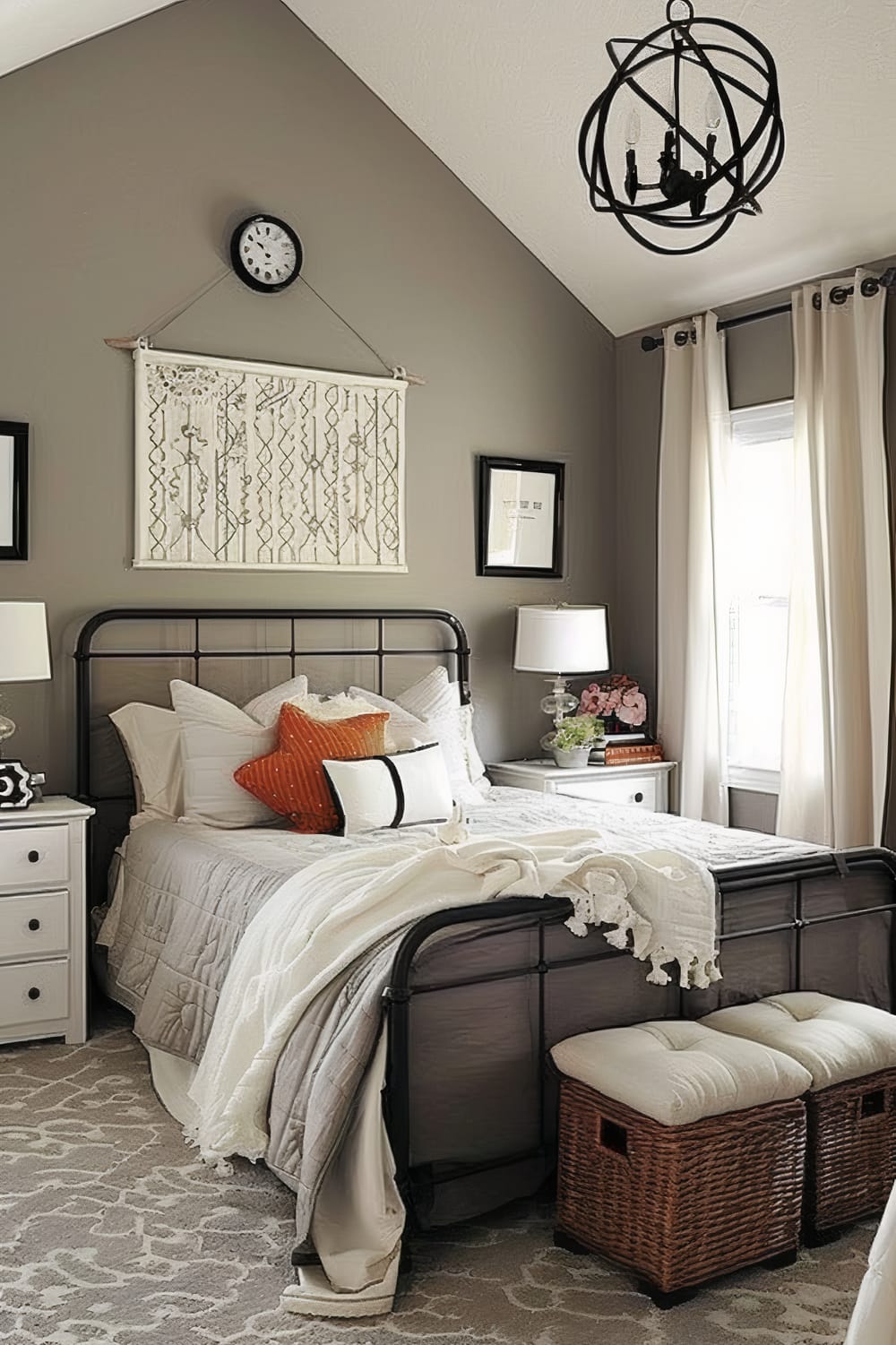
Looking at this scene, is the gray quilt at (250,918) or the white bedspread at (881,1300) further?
the gray quilt at (250,918)

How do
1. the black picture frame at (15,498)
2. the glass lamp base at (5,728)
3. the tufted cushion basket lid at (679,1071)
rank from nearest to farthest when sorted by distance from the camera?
the tufted cushion basket lid at (679,1071), the glass lamp base at (5,728), the black picture frame at (15,498)

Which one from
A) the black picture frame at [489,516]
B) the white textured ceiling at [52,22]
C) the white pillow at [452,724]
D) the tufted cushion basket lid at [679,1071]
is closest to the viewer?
the tufted cushion basket lid at [679,1071]

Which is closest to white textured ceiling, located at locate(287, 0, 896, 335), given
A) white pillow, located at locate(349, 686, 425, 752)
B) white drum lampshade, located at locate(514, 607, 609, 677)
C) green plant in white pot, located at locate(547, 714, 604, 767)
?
white drum lampshade, located at locate(514, 607, 609, 677)

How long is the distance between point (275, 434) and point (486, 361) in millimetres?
1042

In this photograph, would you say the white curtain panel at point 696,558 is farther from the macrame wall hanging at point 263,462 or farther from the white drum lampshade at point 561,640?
the macrame wall hanging at point 263,462

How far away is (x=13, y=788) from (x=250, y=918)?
114 cm

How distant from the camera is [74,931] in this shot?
13.3ft

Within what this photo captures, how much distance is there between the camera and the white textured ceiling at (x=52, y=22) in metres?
3.67

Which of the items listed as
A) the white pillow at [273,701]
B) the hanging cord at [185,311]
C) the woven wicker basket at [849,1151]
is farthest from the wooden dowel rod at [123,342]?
the woven wicker basket at [849,1151]

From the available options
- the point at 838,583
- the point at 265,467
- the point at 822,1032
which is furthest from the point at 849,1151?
the point at 265,467

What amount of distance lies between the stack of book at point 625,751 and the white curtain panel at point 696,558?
0.33ft

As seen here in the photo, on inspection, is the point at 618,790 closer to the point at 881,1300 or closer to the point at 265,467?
the point at 265,467

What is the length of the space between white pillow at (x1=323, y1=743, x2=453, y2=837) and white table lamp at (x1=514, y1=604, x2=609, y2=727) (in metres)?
1.07

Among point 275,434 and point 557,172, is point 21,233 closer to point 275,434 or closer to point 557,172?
point 275,434
